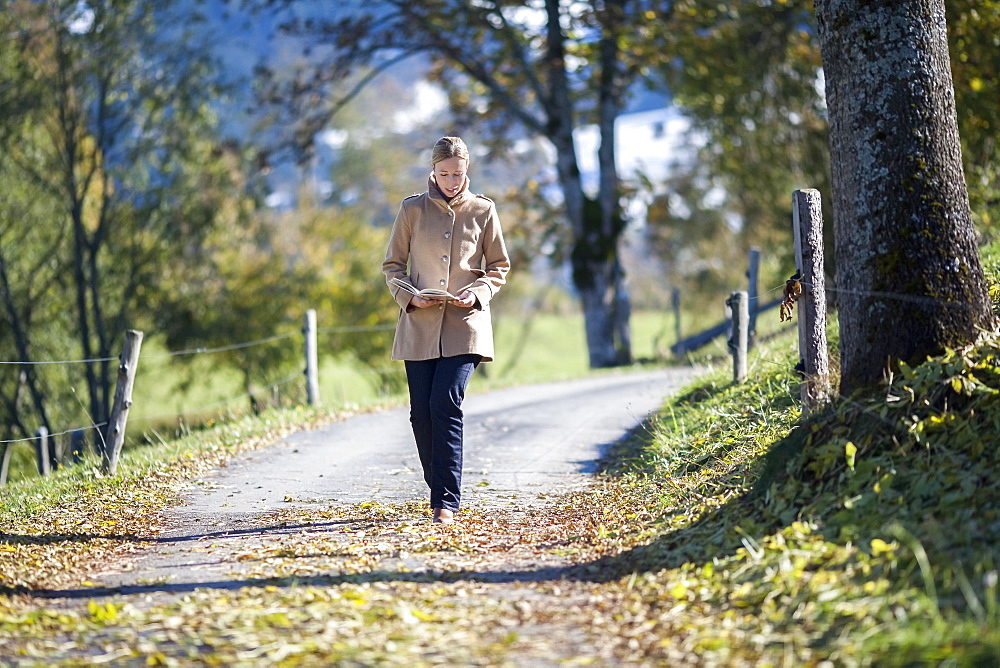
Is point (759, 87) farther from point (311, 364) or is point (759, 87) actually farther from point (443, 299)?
point (443, 299)

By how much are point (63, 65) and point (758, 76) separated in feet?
49.0

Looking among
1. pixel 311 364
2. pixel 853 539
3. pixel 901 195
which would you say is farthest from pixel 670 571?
pixel 311 364

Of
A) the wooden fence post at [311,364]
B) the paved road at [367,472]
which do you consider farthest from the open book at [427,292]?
the wooden fence post at [311,364]

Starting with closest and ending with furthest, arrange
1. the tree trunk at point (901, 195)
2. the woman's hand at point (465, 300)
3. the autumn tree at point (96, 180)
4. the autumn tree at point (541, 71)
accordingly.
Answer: the tree trunk at point (901, 195) → the woman's hand at point (465, 300) → the autumn tree at point (541, 71) → the autumn tree at point (96, 180)

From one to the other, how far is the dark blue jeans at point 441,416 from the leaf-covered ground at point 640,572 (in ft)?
0.89

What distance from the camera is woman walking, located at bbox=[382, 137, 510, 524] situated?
6.33 meters

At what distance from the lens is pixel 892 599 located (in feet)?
13.1

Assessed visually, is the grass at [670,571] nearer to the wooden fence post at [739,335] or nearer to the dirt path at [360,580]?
the dirt path at [360,580]

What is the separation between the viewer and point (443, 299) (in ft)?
20.7

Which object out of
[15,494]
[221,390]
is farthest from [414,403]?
[221,390]

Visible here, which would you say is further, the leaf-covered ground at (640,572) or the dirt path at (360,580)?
the dirt path at (360,580)

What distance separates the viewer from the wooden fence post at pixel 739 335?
10.3m

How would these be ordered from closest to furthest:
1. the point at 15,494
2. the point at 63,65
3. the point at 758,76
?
the point at 15,494
the point at 758,76
the point at 63,65

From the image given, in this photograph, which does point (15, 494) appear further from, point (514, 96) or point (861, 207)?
point (514, 96)
